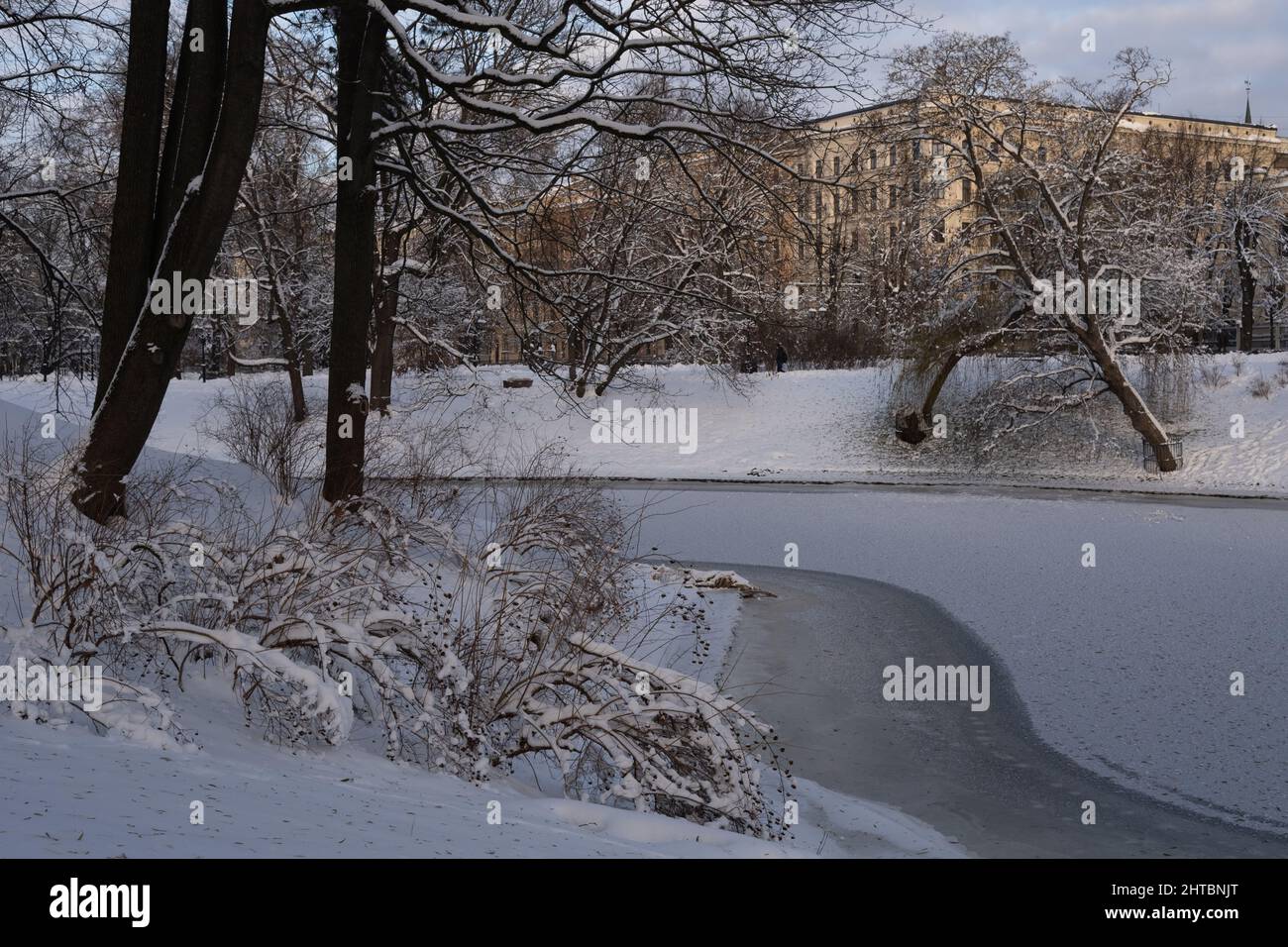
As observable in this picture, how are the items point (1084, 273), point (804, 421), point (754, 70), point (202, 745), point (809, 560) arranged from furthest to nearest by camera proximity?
point (804, 421) < point (1084, 273) < point (809, 560) < point (754, 70) < point (202, 745)

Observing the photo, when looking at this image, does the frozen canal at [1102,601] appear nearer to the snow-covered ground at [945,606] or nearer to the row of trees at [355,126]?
the snow-covered ground at [945,606]

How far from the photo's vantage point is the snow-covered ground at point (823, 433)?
30.6 m

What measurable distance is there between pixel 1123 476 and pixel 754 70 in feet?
73.1

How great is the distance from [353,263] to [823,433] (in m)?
26.8

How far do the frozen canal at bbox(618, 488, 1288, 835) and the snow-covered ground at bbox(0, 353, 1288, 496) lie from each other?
4161 mm

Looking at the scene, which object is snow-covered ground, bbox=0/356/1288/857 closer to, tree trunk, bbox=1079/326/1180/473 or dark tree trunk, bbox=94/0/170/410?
tree trunk, bbox=1079/326/1180/473

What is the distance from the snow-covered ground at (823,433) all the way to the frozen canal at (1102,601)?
13.7ft

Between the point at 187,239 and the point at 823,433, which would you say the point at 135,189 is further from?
the point at 823,433

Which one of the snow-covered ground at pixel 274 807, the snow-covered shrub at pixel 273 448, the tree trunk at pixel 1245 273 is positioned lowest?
the snow-covered ground at pixel 274 807

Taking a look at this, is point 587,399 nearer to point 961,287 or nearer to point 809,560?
point 961,287

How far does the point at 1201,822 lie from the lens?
7.79 m

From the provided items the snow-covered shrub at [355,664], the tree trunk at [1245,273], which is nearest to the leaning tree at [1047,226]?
the tree trunk at [1245,273]

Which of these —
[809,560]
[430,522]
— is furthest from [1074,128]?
[430,522]

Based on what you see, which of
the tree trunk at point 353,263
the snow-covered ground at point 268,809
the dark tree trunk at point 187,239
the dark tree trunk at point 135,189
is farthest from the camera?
the tree trunk at point 353,263
